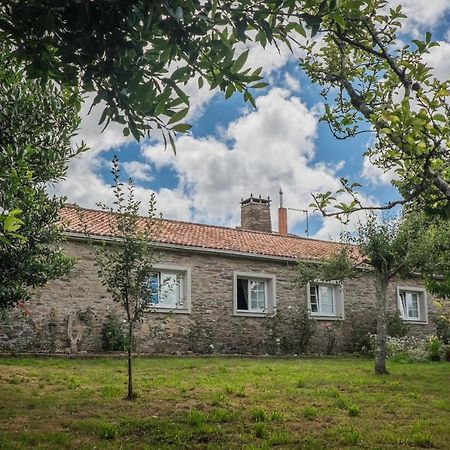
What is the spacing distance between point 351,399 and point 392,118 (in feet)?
22.7

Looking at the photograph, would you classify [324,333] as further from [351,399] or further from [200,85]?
[200,85]

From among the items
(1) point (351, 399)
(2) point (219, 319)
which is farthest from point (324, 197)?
(2) point (219, 319)

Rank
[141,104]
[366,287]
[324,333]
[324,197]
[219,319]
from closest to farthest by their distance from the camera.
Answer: [141,104] → [324,197] → [219,319] → [324,333] → [366,287]

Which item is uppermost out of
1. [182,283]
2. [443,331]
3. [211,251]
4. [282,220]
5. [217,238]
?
[282,220]

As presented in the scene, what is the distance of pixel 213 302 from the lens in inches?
732

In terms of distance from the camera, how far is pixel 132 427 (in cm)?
723

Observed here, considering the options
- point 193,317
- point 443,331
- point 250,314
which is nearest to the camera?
point 193,317

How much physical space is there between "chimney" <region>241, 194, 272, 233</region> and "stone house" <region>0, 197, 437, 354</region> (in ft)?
7.98

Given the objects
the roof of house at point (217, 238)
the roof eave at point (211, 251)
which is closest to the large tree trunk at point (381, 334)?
the roof of house at point (217, 238)

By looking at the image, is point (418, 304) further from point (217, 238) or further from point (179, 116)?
point (179, 116)

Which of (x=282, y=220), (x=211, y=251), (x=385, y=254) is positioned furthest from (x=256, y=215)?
(x=385, y=254)

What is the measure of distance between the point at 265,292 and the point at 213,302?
7.84ft

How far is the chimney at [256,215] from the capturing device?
25.7 metres

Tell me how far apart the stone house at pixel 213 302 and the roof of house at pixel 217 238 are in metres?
0.05
